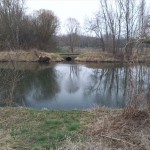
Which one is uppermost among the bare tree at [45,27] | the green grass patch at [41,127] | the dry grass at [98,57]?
the bare tree at [45,27]

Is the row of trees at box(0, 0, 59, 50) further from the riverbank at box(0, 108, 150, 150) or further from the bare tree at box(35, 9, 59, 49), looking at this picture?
the riverbank at box(0, 108, 150, 150)

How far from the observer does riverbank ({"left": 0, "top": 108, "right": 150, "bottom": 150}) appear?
4.92 meters

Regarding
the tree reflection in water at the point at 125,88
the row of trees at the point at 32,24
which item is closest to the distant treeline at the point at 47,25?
the row of trees at the point at 32,24

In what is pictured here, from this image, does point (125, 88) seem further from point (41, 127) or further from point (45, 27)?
point (45, 27)

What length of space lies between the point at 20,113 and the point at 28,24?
114ft

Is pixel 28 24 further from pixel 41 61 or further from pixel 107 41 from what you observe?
pixel 107 41

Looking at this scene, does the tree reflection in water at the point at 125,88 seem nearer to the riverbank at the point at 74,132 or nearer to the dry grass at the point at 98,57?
the riverbank at the point at 74,132

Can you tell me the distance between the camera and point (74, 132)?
18.5ft

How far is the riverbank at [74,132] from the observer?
492 centimetres

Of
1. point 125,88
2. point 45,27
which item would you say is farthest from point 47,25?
point 125,88

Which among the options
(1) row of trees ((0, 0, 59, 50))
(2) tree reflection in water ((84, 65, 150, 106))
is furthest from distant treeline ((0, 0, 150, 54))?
(2) tree reflection in water ((84, 65, 150, 106))

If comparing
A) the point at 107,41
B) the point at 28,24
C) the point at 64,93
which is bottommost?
the point at 64,93

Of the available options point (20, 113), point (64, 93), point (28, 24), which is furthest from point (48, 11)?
point (20, 113)

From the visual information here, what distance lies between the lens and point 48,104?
11906mm
